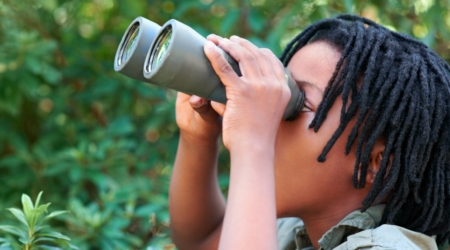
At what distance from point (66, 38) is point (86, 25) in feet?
0.60

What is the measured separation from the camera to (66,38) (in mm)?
2893

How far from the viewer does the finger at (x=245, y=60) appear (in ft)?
4.48

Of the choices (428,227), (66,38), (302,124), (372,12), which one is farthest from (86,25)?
(428,227)

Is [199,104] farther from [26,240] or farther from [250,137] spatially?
[26,240]

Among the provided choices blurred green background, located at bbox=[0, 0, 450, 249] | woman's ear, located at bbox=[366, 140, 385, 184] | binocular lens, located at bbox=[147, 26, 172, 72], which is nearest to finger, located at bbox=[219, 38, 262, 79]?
binocular lens, located at bbox=[147, 26, 172, 72]

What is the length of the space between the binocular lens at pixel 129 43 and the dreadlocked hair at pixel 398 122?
1.48 feet

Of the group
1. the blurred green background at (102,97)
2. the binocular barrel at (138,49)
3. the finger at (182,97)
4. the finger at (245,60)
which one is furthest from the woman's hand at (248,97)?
the blurred green background at (102,97)

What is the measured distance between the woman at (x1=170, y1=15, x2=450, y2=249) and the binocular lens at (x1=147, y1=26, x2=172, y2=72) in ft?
0.30

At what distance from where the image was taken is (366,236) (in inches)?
56.1

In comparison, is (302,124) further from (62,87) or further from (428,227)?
(62,87)

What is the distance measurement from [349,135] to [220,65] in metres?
0.37

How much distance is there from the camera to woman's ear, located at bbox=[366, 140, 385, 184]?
1530mm

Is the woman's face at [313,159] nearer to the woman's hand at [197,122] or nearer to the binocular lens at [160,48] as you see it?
the woman's hand at [197,122]

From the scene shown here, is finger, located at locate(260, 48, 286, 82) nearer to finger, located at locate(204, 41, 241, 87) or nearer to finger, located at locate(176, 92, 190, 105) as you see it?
finger, located at locate(204, 41, 241, 87)
